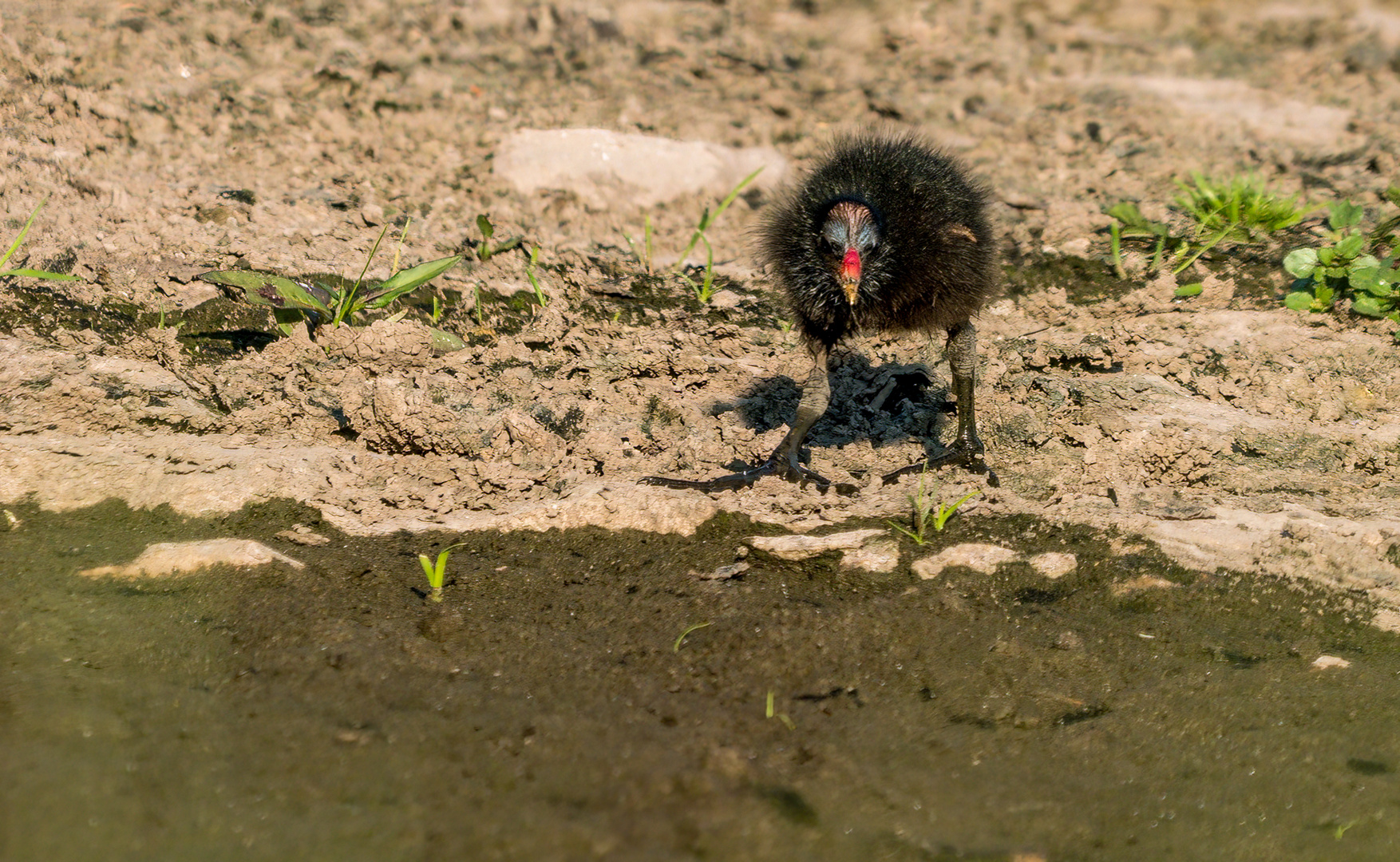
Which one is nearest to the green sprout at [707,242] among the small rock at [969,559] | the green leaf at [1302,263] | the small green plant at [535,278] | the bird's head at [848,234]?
the small green plant at [535,278]

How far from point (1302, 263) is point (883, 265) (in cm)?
211

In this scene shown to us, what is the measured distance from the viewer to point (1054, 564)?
2990 millimetres

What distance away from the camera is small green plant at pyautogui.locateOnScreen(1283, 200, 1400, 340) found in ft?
13.4

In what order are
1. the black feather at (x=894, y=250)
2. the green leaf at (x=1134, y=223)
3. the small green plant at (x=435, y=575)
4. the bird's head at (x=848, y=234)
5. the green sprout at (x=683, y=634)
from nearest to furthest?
the green sprout at (x=683, y=634), the small green plant at (x=435, y=575), the bird's head at (x=848, y=234), the black feather at (x=894, y=250), the green leaf at (x=1134, y=223)

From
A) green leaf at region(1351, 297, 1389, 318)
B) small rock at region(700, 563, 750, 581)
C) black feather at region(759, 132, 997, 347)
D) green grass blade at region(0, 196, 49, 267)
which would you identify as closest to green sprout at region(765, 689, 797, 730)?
small rock at region(700, 563, 750, 581)

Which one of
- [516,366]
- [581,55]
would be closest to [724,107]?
[581,55]

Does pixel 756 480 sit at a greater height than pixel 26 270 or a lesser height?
lesser

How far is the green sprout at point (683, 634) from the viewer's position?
102 inches

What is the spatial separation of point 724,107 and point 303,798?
15.4 ft

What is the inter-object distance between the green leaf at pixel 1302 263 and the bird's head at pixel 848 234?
2101 mm

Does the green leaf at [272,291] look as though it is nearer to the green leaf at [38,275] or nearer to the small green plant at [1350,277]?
the green leaf at [38,275]

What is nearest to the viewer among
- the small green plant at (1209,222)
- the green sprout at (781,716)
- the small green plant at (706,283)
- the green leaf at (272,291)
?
the green sprout at (781,716)

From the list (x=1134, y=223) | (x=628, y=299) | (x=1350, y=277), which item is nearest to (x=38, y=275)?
(x=628, y=299)

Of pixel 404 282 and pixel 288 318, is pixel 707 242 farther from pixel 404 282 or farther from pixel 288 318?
pixel 288 318
